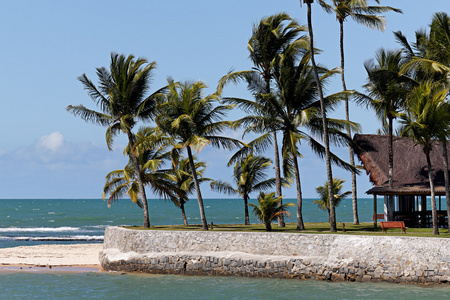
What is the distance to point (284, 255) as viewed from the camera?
21062 millimetres

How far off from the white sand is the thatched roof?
1401 cm

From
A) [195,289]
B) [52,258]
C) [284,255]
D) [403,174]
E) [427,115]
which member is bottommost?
[195,289]

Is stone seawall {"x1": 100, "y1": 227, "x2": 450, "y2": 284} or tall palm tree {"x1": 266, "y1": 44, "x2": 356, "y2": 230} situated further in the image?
tall palm tree {"x1": 266, "y1": 44, "x2": 356, "y2": 230}

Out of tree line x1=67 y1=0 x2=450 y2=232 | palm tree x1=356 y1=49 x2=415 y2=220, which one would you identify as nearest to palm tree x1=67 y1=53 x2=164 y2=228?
tree line x1=67 y1=0 x2=450 y2=232

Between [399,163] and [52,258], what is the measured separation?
1819 cm

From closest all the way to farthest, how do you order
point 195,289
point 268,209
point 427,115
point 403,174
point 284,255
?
point 195,289 < point 284,255 < point 427,115 < point 268,209 < point 403,174

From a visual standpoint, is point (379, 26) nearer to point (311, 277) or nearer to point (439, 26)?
point (439, 26)

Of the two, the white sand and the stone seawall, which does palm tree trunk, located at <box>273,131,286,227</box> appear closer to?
the stone seawall

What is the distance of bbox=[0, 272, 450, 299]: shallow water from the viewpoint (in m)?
18.4

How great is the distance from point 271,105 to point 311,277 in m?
8.56

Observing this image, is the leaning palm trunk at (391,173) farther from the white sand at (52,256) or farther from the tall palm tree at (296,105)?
the white sand at (52,256)

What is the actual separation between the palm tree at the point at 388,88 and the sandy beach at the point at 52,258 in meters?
14.8

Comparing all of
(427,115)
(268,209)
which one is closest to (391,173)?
(427,115)

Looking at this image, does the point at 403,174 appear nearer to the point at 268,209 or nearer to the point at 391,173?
the point at 391,173
